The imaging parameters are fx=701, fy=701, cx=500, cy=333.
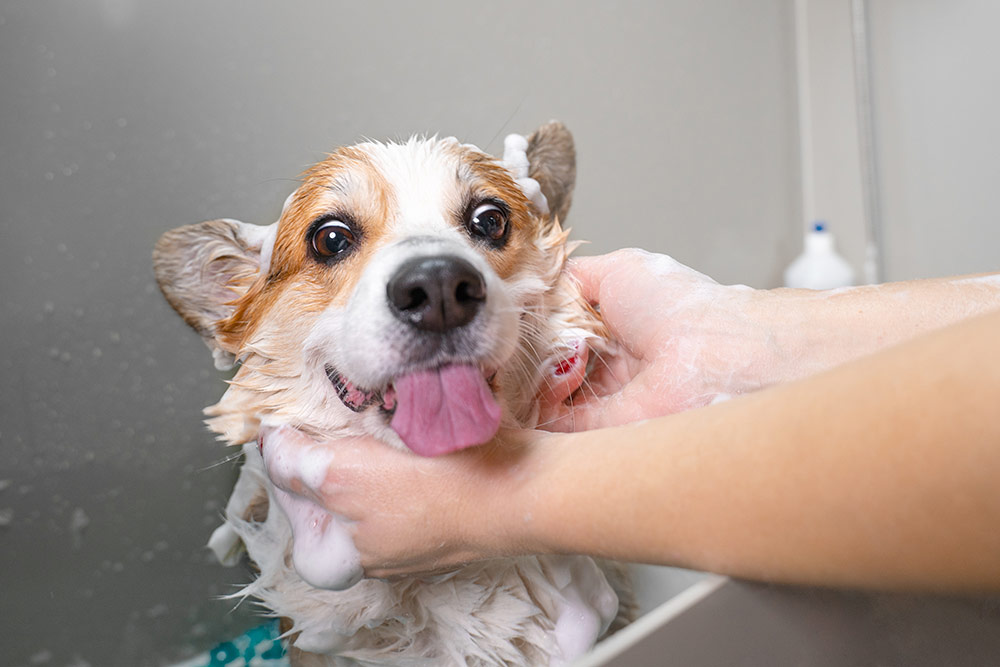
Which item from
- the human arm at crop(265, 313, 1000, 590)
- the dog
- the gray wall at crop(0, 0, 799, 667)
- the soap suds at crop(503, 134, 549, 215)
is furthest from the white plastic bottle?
the human arm at crop(265, 313, 1000, 590)

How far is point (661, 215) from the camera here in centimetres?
202

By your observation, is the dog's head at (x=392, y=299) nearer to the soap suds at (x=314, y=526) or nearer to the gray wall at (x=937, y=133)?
the soap suds at (x=314, y=526)

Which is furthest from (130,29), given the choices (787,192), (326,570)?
(787,192)

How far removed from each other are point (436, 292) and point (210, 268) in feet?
1.92

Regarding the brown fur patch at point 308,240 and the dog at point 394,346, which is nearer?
the dog at point 394,346

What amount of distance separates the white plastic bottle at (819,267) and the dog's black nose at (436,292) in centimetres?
187

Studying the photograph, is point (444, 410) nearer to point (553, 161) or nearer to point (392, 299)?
point (392, 299)

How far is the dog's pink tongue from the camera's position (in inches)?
31.0

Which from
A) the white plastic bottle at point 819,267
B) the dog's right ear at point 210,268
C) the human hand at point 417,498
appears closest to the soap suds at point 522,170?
the dog's right ear at point 210,268

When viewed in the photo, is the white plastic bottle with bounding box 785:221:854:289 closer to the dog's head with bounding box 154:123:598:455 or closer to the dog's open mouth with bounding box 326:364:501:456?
the dog's head with bounding box 154:123:598:455

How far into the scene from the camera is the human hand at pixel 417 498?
2.58ft

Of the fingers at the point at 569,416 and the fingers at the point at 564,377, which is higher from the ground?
the fingers at the point at 564,377

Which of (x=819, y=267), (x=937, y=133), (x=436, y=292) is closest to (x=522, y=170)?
(x=436, y=292)

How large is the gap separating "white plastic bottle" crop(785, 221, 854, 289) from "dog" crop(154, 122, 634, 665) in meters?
1.55
